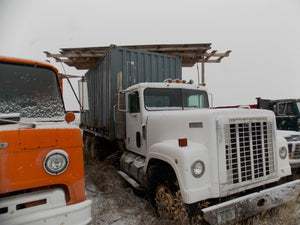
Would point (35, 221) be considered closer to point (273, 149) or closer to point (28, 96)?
point (28, 96)

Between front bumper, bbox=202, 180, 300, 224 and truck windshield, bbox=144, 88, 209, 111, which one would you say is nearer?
front bumper, bbox=202, 180, 300, 224

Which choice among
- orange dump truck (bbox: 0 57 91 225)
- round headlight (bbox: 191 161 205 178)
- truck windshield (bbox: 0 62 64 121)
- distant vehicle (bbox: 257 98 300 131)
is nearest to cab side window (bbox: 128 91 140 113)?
truck windshield (bbox: 0 62 64 121)

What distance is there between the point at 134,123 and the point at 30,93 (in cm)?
223

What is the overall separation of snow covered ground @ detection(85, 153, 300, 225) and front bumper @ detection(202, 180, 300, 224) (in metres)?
0.20

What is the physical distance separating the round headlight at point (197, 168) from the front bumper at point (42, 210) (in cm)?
129

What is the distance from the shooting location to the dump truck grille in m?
2.49

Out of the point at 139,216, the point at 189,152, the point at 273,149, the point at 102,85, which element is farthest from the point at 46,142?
the point at 102,85

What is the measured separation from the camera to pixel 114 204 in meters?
3.56

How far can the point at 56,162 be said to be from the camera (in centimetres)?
184

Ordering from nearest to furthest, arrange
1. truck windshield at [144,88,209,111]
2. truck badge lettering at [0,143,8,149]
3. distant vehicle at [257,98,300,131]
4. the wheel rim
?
truck badge lettering at [0,143,8,149] < the wheel rim < truck windshield at [144,88,209,111] < distant vehicle at [257,98,300,131]

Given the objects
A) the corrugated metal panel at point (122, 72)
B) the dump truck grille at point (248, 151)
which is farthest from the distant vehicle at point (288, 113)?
the dump truck grille at point (248, 151)

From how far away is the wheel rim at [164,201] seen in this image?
8.69 ft

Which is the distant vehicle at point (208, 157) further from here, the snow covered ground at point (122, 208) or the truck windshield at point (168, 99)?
the snow covered ground at point (122, 208)

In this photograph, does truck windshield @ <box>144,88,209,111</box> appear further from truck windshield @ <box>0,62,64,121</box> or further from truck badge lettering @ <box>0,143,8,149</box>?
truck badge lettering @ <box>0,143,8,149</box>
